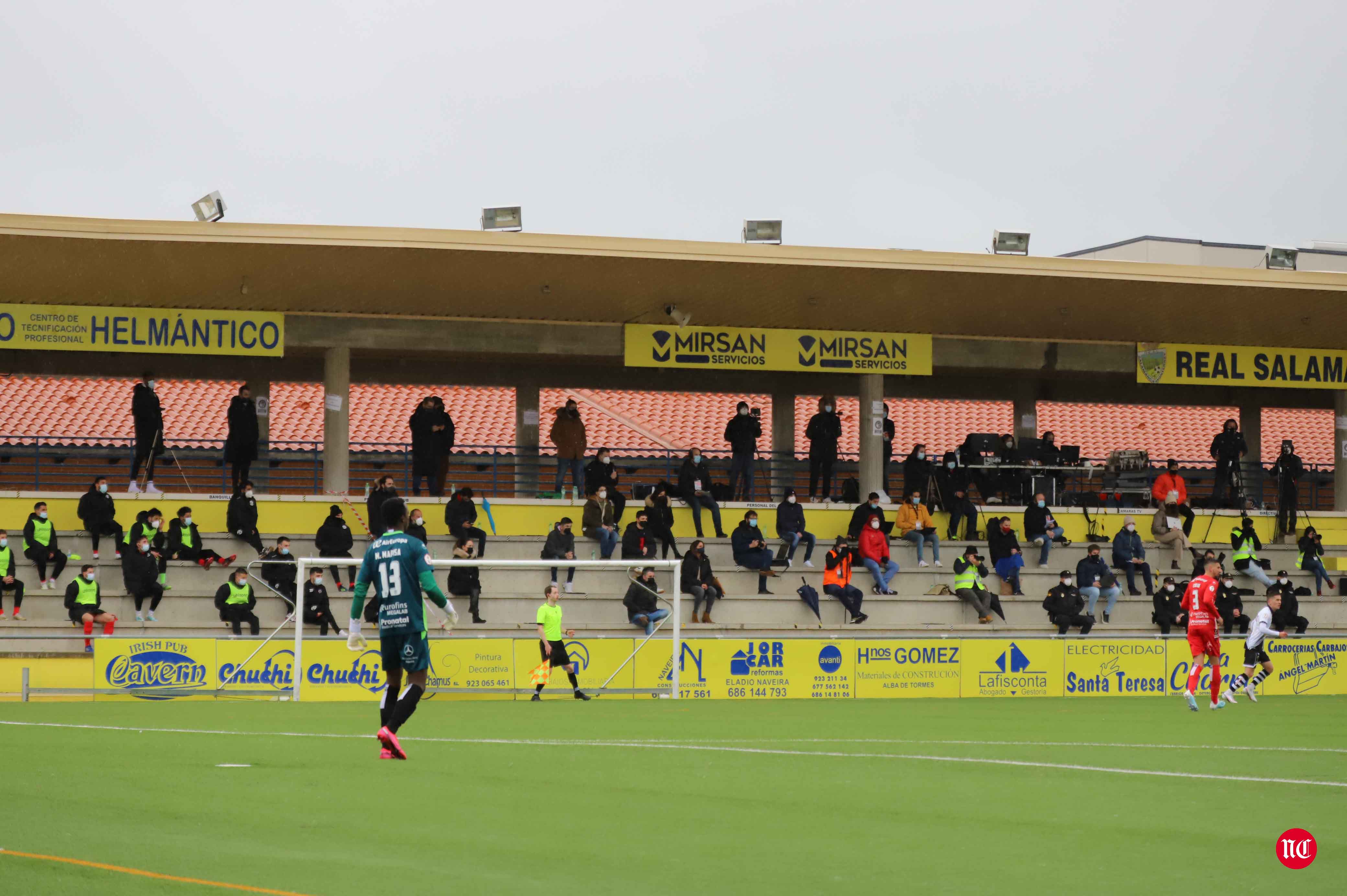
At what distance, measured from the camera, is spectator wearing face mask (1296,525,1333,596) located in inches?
1075

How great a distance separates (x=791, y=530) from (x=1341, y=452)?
12.9 m

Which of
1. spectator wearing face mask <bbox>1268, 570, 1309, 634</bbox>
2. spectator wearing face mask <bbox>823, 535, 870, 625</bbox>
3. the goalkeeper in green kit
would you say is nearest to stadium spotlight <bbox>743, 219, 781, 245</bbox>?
spectator wearing face mask <bbox>823, 535, 870, 625</bbox>

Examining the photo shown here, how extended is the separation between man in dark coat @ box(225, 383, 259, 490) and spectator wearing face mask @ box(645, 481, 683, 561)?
6.90m

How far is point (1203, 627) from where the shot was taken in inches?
714

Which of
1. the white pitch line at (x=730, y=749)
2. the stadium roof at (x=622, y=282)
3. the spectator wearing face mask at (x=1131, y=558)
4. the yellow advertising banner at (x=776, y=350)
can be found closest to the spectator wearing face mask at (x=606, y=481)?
the yellow advertising banner at (x=776, y=350)

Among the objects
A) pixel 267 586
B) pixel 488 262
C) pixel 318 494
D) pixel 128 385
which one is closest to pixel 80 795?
pixel 267 586

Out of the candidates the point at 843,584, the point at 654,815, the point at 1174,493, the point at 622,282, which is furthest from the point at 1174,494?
the point at 654,815

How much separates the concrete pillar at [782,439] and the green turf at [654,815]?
657 inches

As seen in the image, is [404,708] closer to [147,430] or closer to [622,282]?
[622,282]

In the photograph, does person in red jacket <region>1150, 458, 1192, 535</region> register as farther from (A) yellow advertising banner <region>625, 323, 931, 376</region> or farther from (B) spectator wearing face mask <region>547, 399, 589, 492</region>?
(B) spectator wearing face mask <region>547, 399, 589, 492</region>

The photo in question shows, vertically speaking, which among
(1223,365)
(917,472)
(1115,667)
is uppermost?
(1223,365)

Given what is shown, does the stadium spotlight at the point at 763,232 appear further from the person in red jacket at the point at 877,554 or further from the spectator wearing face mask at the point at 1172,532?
the spectator wearing face mask at the point at 1172,532

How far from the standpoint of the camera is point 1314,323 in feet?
92.3

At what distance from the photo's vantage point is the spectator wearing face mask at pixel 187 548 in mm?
23328
